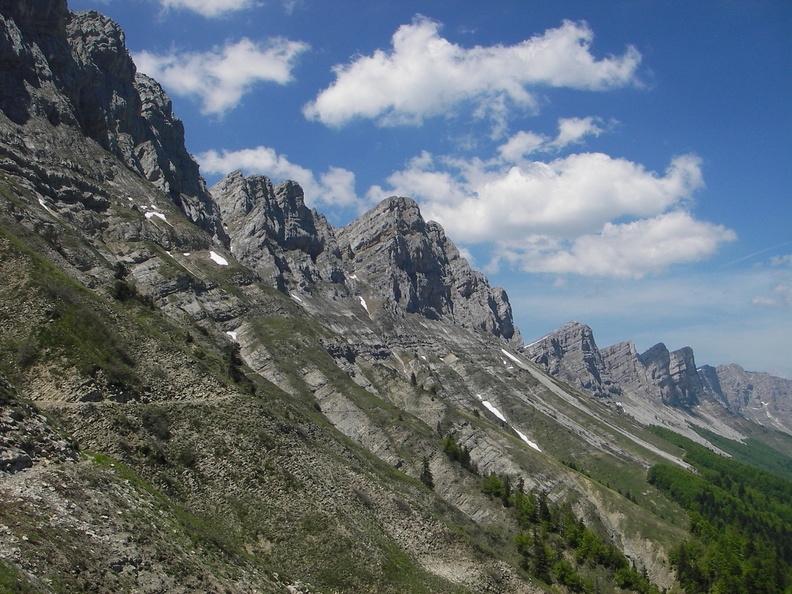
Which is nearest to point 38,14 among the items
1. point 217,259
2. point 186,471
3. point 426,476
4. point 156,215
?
point 156,215

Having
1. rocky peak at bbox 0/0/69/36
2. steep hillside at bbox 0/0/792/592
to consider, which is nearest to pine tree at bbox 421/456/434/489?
steep hillside at bbox 0/0/792/592

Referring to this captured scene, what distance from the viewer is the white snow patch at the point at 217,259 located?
188m

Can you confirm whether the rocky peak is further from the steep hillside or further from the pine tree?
the pine tree

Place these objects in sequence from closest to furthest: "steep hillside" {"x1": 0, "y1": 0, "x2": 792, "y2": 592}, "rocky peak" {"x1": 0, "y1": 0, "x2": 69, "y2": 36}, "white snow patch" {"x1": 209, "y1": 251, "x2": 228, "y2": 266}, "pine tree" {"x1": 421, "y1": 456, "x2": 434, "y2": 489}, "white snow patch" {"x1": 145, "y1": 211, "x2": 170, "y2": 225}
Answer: "steep hillside" {"x1": 0, "y1": 0, "x2": 792, "y2": 592}, "pine tree" {"x1": 421, "y1": 456, "x2": 434, "y2": 489}, "rocky peak" {"x1": 0, "y1": 0, "x2": 69, "y2": 36}, "white snow patch" {"x1": 145, "y1": 211, "x2": 170, "y2": 225}, "white snow patch" {"x1": 209, "y1": 251, "x2": 228, "y2": 266}

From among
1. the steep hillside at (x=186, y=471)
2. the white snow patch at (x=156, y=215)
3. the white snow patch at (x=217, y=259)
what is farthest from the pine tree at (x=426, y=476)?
the white snow patch at (x=156, y=215)

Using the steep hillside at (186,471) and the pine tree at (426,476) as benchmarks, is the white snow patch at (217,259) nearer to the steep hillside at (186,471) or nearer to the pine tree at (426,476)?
the steep hillside at (186,471)

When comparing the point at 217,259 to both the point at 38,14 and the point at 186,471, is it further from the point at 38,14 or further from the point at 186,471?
the point at 186,471

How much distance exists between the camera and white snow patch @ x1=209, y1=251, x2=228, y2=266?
617 ft

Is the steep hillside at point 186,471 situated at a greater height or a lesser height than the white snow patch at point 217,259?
lesser

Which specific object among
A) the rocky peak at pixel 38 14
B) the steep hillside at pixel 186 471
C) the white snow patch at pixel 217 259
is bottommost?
the steep hillside at pixel 186 471

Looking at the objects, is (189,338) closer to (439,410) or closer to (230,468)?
(230,468)

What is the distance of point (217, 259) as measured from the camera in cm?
19038

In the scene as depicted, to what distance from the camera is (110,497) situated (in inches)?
1428

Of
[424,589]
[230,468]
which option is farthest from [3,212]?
[424,589]
